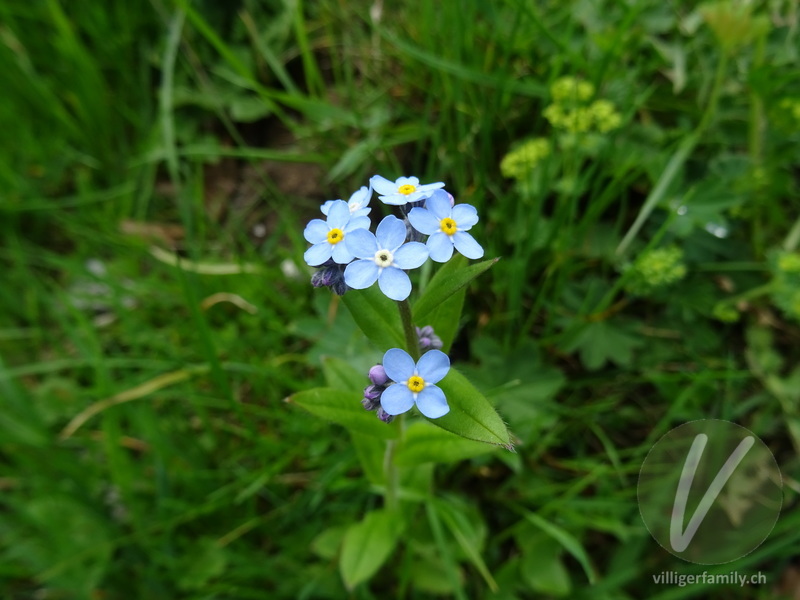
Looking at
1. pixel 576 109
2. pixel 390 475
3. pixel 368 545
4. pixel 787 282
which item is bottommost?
pixel 368 545

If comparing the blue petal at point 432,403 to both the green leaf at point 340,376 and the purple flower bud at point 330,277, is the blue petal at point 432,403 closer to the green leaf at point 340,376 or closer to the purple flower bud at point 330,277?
the purple flower bud at point 330,277

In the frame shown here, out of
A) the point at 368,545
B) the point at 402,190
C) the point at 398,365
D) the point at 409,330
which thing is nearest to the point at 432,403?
the point at 398,365

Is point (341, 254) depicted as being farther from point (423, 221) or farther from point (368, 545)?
point (368, 545)

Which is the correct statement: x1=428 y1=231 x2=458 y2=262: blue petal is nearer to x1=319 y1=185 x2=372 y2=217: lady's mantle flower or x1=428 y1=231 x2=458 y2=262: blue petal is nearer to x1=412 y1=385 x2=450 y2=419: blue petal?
x1=319 y1=185 x2=372 y2=217: lady's mantle flower

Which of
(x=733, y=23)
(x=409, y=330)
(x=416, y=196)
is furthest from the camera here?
(x=733, y=23)

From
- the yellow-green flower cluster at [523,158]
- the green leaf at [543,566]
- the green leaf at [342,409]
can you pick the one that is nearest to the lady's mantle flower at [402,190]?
the green leaf at [342,409]

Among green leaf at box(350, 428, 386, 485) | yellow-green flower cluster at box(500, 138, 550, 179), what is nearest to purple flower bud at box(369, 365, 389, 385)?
green leaf at box(350, 428, 386, 485)

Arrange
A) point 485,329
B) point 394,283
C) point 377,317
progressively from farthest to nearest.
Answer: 1. point 485,329
2. point 377,317
3. point 394,283
